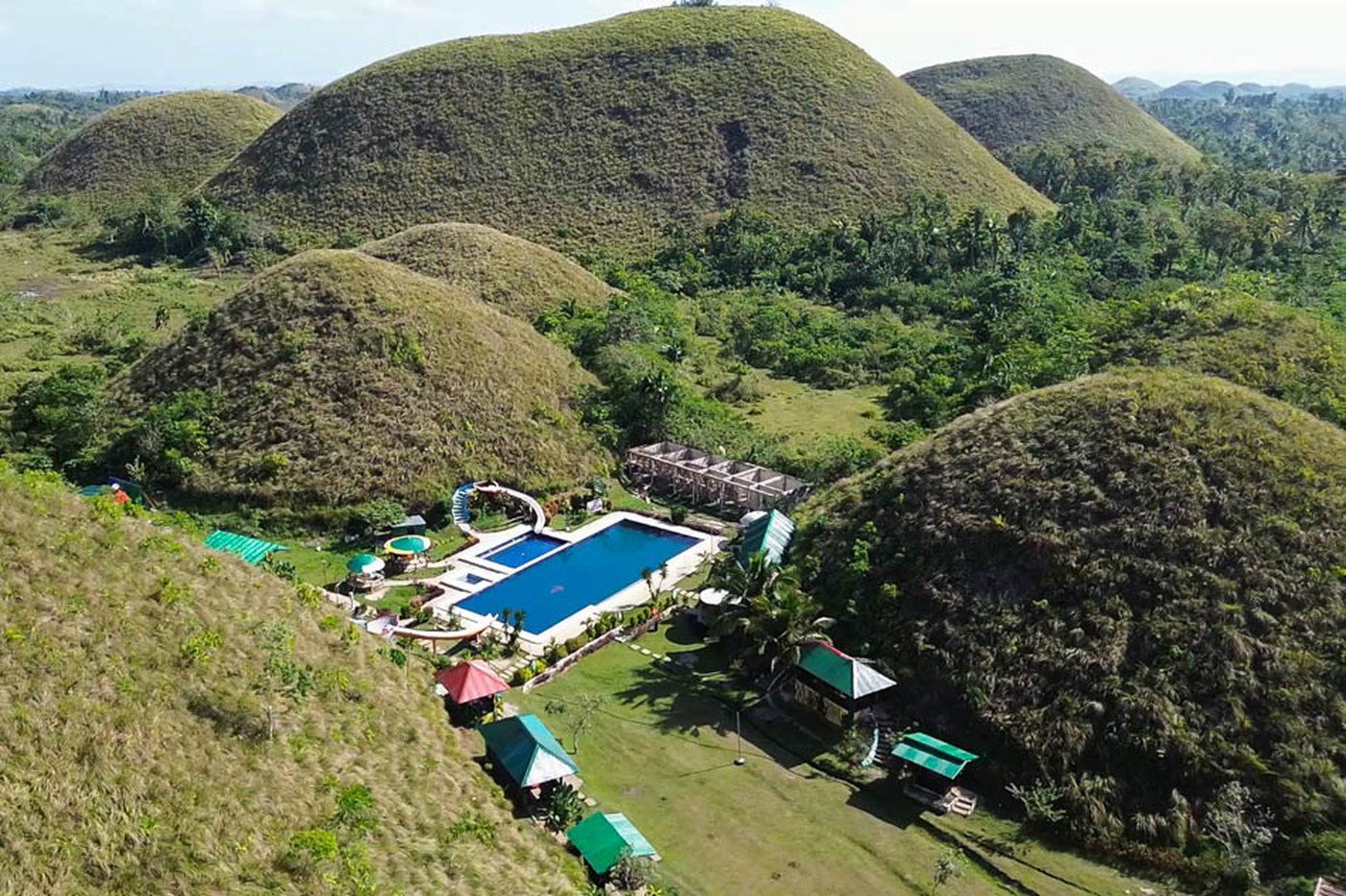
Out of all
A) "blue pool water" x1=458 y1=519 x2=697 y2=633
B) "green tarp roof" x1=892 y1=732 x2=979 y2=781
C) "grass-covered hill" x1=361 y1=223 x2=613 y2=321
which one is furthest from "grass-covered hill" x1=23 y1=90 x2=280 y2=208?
"green tarp roof" x1=892 y1=732 x2=979 y2=781

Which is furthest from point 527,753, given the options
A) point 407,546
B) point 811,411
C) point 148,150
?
point 148,150

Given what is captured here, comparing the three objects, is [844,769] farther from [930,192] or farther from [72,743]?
[930,192]

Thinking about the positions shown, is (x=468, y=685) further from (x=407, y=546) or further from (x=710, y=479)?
(x=710, y=479)

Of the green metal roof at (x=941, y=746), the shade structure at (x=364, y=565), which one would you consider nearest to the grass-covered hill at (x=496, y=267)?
the shade structure at (x=364, y=565)

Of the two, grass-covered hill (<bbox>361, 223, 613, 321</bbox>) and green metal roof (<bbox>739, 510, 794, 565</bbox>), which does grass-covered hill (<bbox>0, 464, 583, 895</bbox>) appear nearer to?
green metal roof (<bbox>739, 510, 794, 565</bbox>)

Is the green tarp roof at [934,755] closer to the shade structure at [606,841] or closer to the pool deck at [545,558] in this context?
the shade structure at [606,841]
